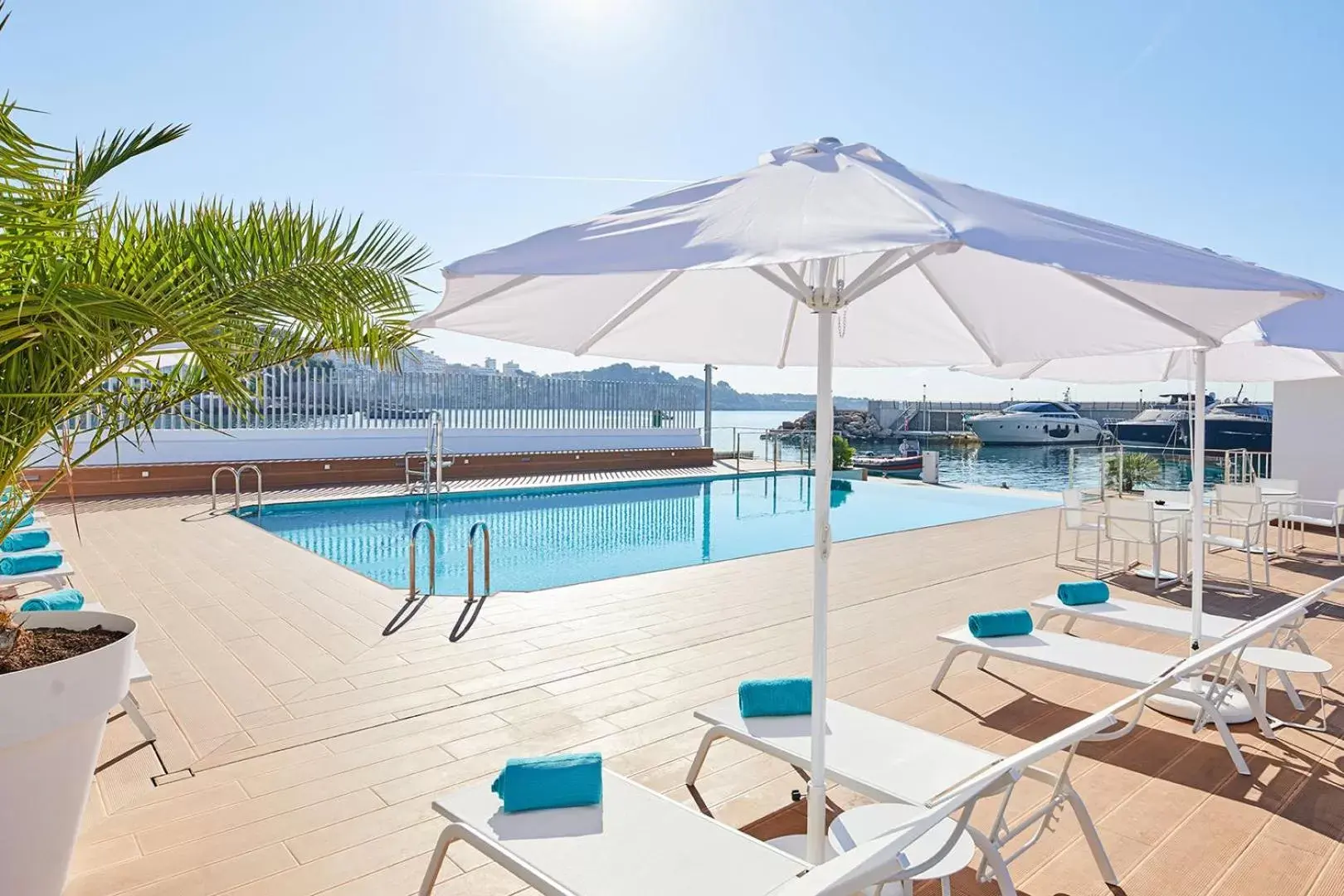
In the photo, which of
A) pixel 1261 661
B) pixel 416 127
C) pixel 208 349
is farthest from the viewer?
pixel 416 127

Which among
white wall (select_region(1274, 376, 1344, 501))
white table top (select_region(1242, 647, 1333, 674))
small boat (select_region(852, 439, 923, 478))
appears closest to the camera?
white table top (select_region(1242, 647, 1333, 674))

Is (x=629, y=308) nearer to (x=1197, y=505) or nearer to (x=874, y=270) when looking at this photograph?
(x=874, y=270)

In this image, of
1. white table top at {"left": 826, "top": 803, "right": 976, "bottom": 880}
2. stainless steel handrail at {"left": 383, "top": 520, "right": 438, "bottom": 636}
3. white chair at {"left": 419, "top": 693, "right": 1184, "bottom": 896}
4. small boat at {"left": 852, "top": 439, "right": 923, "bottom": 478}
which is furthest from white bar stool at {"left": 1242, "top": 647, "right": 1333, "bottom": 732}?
small boat at {"left": 852, "top": 439, "right": 923, "bottom": 478}

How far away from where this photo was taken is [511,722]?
147 inches

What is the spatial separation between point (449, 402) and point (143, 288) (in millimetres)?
15674

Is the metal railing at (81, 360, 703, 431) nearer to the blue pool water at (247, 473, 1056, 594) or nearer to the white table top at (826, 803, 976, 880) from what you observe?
the blue pool water at (247, 473, 1056, 594)

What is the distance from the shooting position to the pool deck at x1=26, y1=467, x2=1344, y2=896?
8.53 feet

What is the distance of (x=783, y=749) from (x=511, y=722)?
1560mm

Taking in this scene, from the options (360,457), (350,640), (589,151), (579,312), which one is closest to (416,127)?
(589,151)

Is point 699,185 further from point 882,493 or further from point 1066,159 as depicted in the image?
point 882,493

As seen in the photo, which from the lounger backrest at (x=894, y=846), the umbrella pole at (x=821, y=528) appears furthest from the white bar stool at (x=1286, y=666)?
the umbrella pole at (x=821, y=528)

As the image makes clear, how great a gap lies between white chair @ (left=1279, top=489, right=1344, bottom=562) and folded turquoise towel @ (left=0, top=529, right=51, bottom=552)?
11.4 metres

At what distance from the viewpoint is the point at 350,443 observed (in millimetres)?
15422

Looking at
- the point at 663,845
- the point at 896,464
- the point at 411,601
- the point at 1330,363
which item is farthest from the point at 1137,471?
the point at 663,845
